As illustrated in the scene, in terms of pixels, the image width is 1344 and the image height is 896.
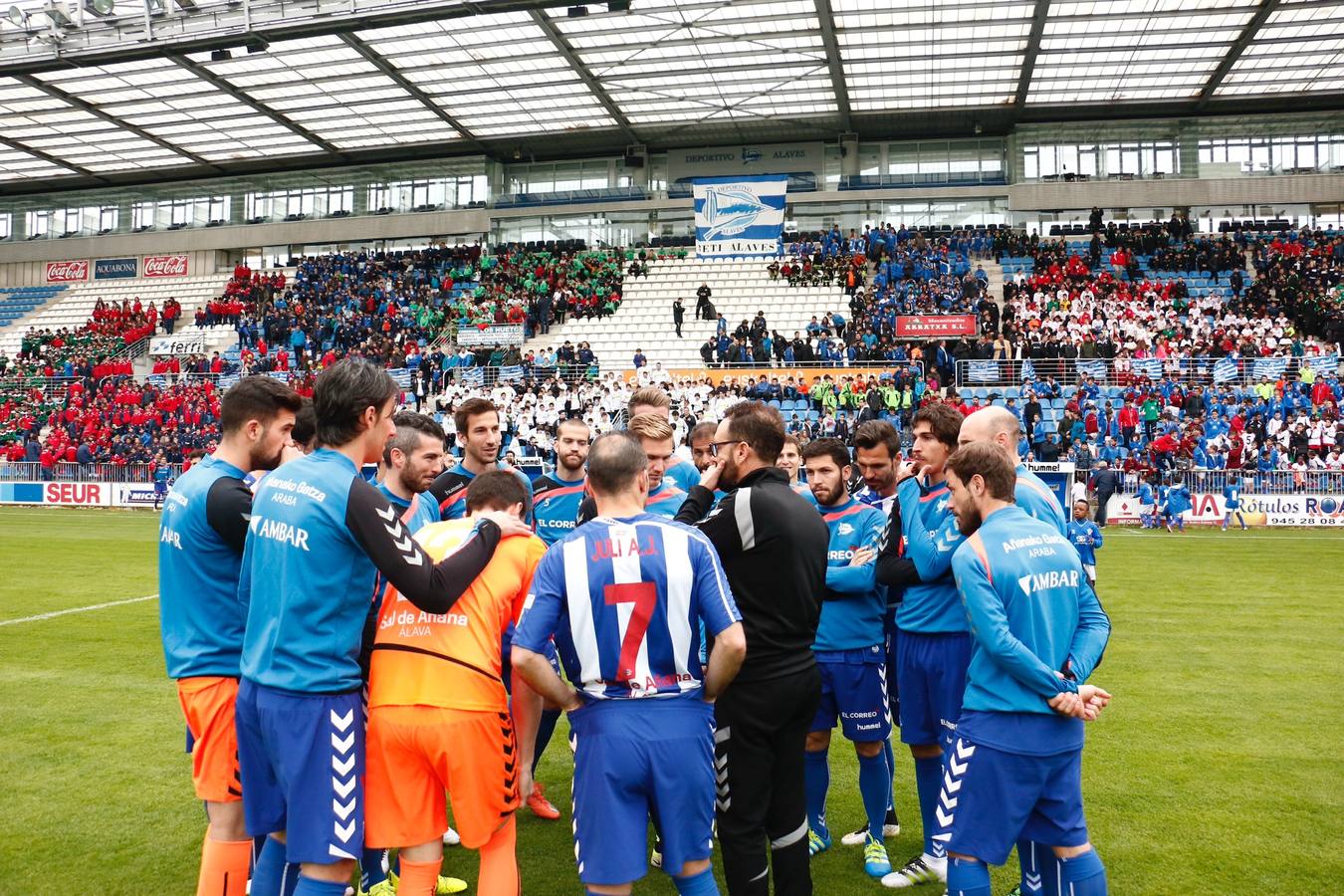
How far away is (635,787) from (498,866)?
0.61 meters

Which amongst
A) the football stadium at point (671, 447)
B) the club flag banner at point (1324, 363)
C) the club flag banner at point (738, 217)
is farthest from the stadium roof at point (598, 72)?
the club flag banner at point (1324, 363)

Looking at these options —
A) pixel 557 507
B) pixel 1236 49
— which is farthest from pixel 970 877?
pixel 1236 49

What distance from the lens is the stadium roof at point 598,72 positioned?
28875 millimetres

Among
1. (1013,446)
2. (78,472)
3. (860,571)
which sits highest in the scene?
(78,472)

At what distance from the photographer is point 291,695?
3.15 meters

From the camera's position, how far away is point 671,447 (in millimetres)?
5578

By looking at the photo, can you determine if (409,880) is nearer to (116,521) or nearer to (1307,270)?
(116,521)

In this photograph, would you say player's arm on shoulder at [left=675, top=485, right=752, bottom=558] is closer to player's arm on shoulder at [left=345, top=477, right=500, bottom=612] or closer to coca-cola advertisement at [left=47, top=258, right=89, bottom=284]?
player's arm on shoulder at [left=345, top=477, right=500, bottom=612]

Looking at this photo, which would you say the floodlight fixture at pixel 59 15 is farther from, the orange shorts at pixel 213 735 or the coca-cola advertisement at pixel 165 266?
the orange shorts at pixel 213 735

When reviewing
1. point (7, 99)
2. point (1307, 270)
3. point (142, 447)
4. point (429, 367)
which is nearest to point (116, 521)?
point (142, 447)

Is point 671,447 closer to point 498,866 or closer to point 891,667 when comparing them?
point 891,667

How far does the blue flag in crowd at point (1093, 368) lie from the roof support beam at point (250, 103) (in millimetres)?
30680

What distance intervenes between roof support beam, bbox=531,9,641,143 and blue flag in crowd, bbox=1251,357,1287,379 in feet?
78.0

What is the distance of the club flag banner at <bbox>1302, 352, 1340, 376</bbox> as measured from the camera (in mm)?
25953
